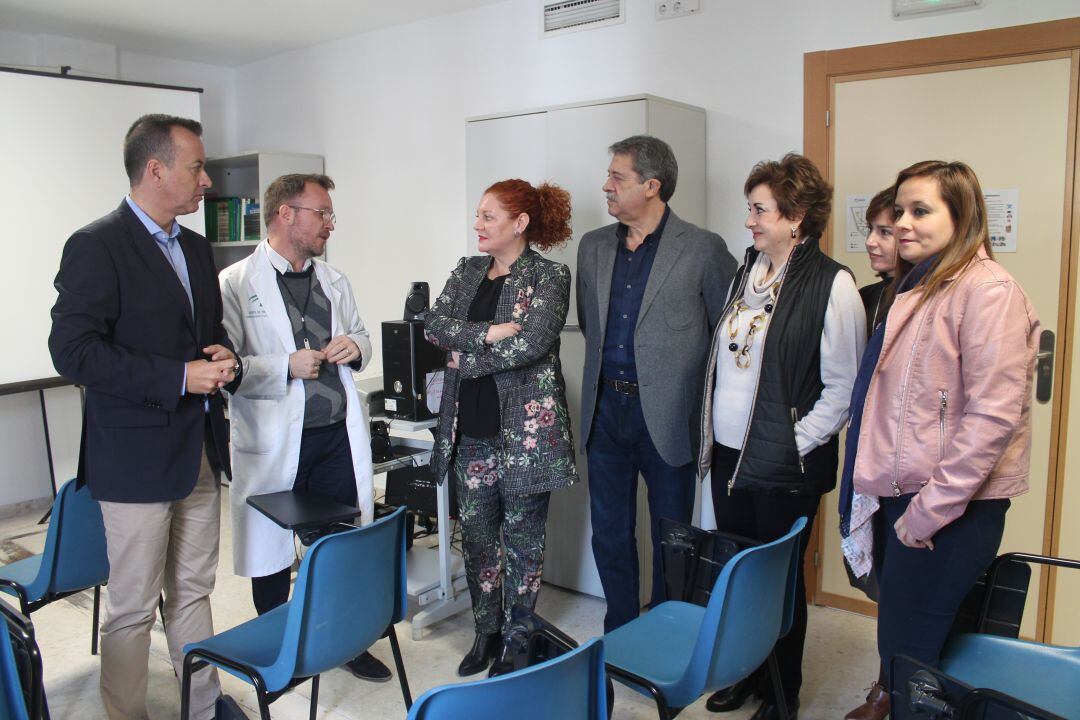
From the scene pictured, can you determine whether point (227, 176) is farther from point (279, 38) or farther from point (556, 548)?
point (556, 548)

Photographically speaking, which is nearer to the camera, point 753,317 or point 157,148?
point 157,148

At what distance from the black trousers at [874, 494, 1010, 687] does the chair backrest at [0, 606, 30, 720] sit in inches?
65.2

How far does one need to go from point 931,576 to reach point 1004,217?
1.64 meters

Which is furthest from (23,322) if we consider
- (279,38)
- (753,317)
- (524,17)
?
(753,317)

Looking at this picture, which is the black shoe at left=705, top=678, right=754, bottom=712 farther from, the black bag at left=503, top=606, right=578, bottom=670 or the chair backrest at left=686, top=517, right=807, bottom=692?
the black bag at left=503, top=606, right=578, bottom=670

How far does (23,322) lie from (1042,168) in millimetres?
4756

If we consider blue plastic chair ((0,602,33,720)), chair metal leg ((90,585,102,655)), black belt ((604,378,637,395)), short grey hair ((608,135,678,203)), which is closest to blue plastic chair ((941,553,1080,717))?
black belt ((604,378,637,395))

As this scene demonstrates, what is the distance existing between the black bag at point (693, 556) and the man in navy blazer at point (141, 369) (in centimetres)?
127

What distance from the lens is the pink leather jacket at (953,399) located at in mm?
1624

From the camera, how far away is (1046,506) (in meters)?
2.88

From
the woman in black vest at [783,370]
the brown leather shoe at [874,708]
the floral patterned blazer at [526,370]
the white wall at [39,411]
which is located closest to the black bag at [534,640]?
the woman in black vest at [783,370]

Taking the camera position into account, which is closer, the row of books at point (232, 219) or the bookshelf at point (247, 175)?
the bookshelf at point (247, 175)

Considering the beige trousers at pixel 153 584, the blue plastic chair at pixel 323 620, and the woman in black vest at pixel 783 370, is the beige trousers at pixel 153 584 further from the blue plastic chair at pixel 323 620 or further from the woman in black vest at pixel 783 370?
the woman in black vest at pixel 783 370

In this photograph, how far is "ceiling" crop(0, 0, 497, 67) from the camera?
4.18 metres
